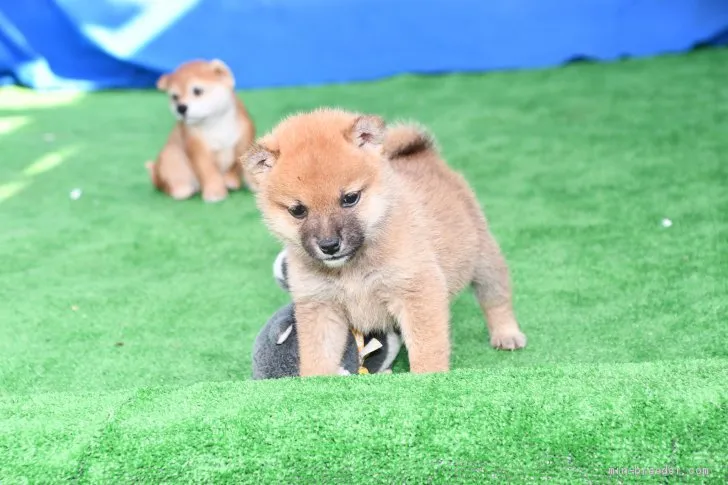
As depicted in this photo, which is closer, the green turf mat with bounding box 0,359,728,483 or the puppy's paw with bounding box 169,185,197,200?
the green turf mat with bounding box 0,359,728,483

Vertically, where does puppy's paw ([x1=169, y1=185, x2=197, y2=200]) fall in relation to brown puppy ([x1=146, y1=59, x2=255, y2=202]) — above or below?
below

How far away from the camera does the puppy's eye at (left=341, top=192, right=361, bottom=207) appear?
2355mm

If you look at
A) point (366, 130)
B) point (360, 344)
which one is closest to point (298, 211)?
point (366, 130)

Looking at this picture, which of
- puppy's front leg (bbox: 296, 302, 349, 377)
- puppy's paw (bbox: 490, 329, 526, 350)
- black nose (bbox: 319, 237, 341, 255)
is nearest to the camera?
black nose (bbox: 319, 237, 341, 255)

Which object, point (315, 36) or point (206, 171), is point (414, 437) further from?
point (315, 36)

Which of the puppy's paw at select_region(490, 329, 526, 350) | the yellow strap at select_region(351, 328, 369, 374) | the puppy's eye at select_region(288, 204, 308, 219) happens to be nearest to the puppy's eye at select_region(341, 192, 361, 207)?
the puppy's eye at select_region(288, 204, 308, 219)

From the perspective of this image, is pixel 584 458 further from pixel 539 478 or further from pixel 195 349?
pixel 195 349

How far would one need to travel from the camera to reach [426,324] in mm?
2439

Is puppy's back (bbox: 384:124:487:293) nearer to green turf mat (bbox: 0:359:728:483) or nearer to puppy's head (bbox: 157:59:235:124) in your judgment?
green turf mat (bbox: 0:359:728:483)

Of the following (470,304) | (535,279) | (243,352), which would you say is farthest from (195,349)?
(535,279)

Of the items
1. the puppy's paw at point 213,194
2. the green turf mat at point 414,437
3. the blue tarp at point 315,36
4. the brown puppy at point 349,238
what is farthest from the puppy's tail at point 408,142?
the blue tarp at point 315,36

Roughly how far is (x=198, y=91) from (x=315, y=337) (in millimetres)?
3121

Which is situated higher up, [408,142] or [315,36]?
[408,142]

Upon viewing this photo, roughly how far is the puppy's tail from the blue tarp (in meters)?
5.80
